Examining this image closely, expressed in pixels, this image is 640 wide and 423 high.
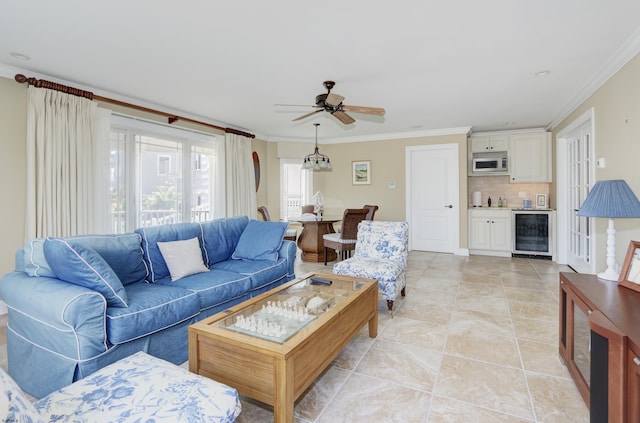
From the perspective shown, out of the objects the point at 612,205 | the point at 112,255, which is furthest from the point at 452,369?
the point at 112,255

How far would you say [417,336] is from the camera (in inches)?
103

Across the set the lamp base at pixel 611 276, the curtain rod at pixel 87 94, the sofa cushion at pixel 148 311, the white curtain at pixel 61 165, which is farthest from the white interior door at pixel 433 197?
the white curtain at pixel 61 165

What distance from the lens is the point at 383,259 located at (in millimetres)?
3383

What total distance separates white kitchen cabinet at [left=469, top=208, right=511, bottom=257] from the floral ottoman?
5.80m

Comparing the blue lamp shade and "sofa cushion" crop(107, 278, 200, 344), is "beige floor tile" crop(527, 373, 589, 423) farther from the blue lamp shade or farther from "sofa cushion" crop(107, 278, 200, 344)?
"sofa cushion" crop(107, 278, 200, 344)

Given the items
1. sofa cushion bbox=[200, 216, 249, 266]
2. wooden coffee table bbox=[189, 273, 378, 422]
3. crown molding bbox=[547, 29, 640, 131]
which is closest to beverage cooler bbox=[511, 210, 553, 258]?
crown molding bbox=[547, 29, 640, 131]

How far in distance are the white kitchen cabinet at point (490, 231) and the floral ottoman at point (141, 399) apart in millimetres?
5798

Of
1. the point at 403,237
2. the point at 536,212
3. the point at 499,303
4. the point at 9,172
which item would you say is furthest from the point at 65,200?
the point at 536,212

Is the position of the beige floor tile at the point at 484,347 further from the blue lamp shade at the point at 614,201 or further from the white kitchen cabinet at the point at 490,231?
the white kitchen cabinet at the point at 490,231

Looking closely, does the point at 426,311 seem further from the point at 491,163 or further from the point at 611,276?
the point at 491,163

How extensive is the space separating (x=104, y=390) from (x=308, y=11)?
2.41 metres

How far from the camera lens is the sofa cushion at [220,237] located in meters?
3.27

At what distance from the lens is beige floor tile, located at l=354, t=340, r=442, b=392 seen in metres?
2.01

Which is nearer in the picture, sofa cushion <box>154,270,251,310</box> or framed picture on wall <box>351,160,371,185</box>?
sofa cushion <box>154,270,251,310</box>
